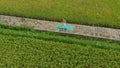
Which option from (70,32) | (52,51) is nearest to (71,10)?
(70,32)

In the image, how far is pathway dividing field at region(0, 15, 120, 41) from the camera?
10.1 m

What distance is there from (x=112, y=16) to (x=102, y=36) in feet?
4.52

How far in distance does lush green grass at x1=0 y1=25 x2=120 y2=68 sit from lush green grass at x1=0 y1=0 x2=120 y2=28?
102cm

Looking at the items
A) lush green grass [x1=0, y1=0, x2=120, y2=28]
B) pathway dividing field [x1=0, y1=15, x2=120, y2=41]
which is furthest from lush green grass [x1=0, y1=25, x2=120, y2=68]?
lush green grass [x1=0, y1=0, x2=120, y2=28]

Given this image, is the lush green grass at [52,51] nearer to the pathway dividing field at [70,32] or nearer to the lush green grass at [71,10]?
the pathway dividing field at [70,32]

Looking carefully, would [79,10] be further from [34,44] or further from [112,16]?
[34,44]

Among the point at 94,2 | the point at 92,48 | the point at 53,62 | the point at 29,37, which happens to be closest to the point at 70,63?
the point at 53,62

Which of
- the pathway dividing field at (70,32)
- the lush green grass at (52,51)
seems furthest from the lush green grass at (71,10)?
the lush green grass at (52,51)

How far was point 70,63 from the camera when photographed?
28.2 ft

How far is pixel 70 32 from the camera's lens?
10.1 meters

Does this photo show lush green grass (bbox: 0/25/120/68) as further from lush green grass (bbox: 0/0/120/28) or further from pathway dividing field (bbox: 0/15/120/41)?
lush green grass (bbox: 0/0/120/28)

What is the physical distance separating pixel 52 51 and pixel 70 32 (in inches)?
51.3

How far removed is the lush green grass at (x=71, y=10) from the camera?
35.2ft

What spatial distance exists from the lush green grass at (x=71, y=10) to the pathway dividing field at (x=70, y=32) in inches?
9.1
